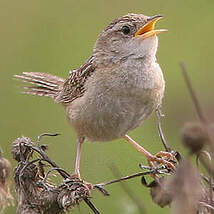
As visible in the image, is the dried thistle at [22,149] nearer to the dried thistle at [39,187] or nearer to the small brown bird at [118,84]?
the dried thistle at [39,187]

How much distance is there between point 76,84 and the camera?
4.78 metres

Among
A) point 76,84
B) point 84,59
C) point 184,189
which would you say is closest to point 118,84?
point 76,84

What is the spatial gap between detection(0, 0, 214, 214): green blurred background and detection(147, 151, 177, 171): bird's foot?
133 cm

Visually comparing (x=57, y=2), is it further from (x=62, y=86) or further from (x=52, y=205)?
(x=52, y=205)

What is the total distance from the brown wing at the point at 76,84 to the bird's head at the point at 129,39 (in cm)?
10

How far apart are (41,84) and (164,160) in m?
2.28

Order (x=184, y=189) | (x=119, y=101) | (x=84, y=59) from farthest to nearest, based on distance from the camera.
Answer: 1. (x=84, y=59)
2. (x=119, y=101)
3. (x=184, y=189)

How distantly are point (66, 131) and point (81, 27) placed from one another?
8.96 ft

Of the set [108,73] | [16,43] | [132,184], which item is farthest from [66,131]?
[108,73]

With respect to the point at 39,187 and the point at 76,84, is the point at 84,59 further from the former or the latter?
the point at 39,187

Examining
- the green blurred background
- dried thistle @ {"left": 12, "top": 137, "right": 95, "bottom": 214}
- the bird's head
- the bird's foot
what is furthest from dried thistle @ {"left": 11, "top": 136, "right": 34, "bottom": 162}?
the green blurred background

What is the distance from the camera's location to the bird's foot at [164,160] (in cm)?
311

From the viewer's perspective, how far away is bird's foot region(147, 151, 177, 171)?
3111mm

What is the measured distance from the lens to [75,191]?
293 cm
